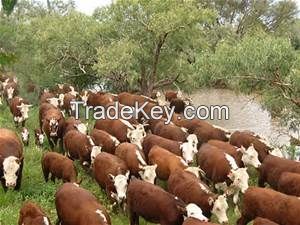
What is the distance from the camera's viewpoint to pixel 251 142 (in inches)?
499

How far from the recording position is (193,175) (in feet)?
30.8

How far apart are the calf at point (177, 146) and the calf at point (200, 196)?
2.23 meters

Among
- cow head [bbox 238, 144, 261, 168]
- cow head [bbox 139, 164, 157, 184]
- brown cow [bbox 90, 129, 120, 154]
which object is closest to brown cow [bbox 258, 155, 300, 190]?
cow head [bbox 238, 144, 261, 168]

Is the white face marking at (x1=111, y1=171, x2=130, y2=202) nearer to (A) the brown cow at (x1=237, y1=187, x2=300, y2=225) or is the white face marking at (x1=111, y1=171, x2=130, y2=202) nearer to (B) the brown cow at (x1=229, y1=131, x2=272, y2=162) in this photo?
(A) the brown cow at (x1=237, y1=187, x2=300, y2=225)

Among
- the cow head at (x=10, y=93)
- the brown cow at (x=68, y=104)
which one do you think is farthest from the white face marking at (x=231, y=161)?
the cow head at (x=10, y=93)

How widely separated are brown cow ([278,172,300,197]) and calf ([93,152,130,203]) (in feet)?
9.57

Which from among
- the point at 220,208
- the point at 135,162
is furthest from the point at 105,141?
the point at 220,208

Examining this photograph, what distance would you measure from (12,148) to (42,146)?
3.51 metres

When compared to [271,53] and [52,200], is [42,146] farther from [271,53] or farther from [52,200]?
[271,53]

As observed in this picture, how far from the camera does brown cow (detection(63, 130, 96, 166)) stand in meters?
11.6

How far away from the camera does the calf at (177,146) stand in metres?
11.5

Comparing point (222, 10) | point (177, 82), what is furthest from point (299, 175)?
point (222, 10)

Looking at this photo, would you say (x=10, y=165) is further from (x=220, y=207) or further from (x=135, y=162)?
(x=220, y=207)

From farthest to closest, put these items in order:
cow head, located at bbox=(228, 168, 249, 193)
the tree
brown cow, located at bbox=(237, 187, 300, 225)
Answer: the tree → cow head, located at bbox=(228, 168, 249, 193) → brown cow, located at bbox=(237, 187, 300, 225)
